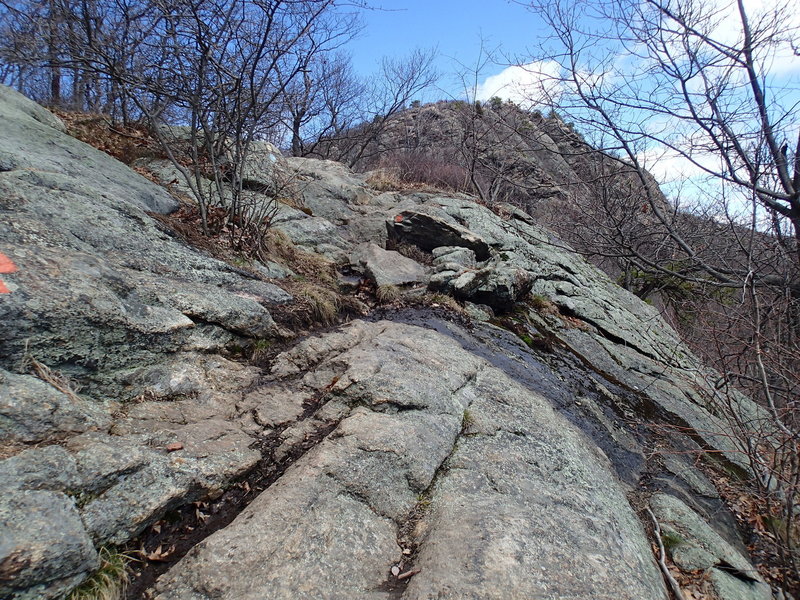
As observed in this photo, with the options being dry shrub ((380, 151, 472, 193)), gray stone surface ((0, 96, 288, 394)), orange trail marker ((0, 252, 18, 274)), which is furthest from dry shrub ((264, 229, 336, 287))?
dry shrub ((380, 151, 472, 193))

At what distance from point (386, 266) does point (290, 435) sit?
126 inches

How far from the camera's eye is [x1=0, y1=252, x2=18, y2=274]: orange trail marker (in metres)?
2.47

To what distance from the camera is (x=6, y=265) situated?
98.3 inches

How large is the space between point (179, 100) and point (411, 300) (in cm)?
345

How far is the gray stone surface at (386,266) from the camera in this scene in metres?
5.34

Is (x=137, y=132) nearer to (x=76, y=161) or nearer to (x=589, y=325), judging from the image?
(x=76, y=161)

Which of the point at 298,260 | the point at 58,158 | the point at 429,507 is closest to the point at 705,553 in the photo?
the point at 429,507

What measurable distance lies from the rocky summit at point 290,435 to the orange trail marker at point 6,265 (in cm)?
2

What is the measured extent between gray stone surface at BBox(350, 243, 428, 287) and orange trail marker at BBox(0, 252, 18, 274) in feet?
10.9

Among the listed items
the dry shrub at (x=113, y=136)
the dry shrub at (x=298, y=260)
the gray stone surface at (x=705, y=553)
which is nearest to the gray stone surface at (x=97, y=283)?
the dry shrub at (x=298, y=260)

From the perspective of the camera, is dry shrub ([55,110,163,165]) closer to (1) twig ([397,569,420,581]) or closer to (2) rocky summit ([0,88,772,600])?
(2) rocky summit ([0,88,772,600])

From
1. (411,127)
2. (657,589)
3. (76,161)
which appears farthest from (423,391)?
(411,127)

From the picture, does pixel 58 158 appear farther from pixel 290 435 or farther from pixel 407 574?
pixel 407 574

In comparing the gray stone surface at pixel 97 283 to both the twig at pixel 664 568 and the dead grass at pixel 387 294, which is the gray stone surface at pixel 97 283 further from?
the twig at pixel 664 568
